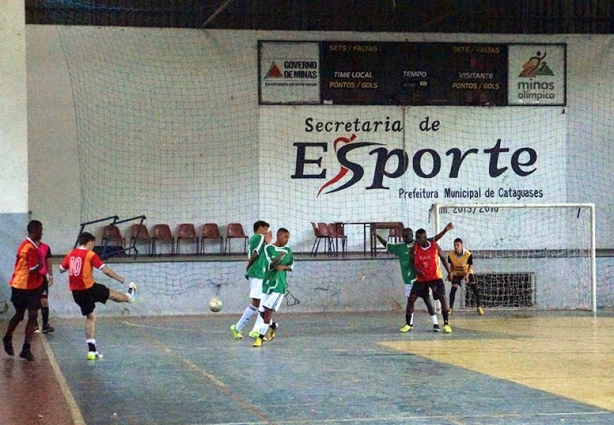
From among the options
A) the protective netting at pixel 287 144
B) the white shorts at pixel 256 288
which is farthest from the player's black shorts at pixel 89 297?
the protective netting at pixel 287 144

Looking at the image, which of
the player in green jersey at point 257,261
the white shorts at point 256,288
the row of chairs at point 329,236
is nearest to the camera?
the player in green jersey at point 257,261

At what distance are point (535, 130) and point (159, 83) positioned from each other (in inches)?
459

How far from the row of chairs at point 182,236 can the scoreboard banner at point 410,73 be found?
398 centimetres

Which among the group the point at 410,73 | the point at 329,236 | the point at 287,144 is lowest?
the point at 329,236

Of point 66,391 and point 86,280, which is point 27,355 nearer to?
point 86,280

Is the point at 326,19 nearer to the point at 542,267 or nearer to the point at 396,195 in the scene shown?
the point at 396,195

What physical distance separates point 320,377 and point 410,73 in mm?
18479

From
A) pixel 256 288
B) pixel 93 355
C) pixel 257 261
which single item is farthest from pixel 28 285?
pixel 256 288

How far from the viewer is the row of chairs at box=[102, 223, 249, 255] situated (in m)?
28.1

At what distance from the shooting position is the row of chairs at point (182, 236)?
2808 cm

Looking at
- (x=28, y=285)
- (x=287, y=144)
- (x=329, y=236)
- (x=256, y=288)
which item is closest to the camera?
(x=28, y=285)

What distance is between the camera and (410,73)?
96.4 feet

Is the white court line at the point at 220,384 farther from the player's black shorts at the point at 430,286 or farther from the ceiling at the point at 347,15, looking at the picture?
the ceiling at the point at 347,15

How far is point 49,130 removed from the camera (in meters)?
27.7
